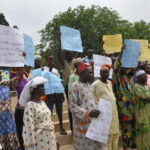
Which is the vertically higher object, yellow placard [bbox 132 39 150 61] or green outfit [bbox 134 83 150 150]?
yellow placard [bbox 132 39 150 61]

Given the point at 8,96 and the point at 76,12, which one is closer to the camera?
the point at 8,96

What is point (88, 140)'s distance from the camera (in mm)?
4723

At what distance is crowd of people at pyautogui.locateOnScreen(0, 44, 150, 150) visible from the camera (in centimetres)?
416

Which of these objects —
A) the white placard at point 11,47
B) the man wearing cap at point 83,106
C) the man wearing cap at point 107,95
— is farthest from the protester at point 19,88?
the man wearing cap at point 107,95

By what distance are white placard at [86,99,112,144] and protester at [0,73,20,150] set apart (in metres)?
1.31

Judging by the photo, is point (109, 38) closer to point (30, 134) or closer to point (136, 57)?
point (136, 57)

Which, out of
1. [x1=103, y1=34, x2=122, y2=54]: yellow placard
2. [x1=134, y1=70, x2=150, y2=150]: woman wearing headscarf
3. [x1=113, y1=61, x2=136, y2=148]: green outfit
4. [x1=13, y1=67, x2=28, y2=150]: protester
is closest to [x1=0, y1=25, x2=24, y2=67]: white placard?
[x1=13, y1=67, x2=28, y2=150]: protester

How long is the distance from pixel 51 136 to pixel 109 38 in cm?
292

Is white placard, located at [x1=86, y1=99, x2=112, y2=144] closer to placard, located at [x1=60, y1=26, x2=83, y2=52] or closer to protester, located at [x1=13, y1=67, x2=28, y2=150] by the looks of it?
protester, located at [x1=13, y1=67, x2=28, y2=150]

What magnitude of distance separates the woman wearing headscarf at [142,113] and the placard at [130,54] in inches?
9.6

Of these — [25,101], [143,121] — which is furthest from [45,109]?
[143,121]

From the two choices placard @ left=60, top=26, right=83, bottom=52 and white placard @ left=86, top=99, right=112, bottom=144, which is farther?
placard @ left=60, top=26, right=83, bottom=52

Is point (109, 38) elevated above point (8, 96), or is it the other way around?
point (109, 38)

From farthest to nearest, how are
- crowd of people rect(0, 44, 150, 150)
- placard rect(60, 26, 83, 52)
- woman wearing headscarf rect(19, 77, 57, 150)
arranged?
placard rect(60, 26, 83, 52) < crowd of people rect(0, 44, 150, 150) < woman wearing headscarf rect(19, 77, 57, 150)
